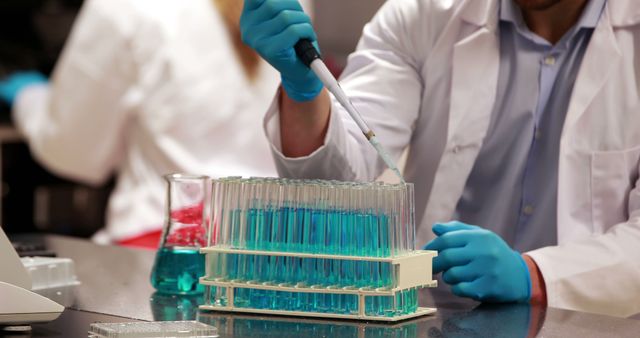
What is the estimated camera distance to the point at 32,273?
151cm

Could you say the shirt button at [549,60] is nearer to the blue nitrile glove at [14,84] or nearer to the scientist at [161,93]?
the scientist at [161,93]

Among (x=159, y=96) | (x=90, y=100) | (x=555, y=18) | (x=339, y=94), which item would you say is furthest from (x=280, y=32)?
(x=90, y=100)

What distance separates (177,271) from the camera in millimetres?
1537

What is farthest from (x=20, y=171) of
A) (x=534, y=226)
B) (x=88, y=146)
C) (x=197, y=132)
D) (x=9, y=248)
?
(x=9, y=248)

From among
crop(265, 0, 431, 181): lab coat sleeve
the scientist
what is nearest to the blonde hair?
the scientist

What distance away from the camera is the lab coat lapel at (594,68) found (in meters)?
1.85

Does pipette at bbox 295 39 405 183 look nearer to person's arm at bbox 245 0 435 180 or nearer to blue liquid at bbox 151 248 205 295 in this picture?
person's arm at bbox 245 0 435 180

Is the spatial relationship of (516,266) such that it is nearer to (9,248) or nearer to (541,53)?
(541,53)

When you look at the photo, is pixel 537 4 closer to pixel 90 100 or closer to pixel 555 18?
pixel 555 18

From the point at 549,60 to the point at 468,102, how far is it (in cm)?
16

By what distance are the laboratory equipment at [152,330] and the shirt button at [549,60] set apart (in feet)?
3.16

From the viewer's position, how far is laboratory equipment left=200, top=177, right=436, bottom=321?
130 centimetres

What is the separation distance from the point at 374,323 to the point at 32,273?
0.52m

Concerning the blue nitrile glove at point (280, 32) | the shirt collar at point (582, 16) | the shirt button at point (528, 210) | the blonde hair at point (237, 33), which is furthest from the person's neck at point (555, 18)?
the blonde hair at point (237, 33)
